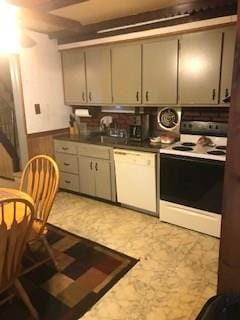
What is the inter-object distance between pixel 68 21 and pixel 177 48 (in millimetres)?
1346

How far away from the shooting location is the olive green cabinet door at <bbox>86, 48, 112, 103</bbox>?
3.43 metres

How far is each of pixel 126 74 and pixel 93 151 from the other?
1070 millimetres

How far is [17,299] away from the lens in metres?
1.94

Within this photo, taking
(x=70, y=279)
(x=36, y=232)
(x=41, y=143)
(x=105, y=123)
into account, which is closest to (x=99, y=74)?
(x=105, y=123)

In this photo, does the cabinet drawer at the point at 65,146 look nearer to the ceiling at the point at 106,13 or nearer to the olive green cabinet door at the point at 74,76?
the olive green cabinet door at the point at 74,76

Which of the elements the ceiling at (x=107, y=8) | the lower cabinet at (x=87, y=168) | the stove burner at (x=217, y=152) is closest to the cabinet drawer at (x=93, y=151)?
the lower cabinet at (x=87, y=168)

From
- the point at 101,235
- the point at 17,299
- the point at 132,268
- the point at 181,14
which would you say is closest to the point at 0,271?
the point at 17,299

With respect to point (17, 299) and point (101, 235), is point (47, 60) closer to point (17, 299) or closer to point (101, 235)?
point (101, 235)

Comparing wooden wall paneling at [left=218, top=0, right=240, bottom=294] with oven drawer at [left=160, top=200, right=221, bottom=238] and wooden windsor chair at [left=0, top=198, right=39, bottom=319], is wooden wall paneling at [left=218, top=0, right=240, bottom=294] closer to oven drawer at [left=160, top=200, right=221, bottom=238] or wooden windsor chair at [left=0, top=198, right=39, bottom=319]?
wooden windsor chair at [left=0, top=198, right=39, bottom=319]

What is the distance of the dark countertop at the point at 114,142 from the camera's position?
10.1ft

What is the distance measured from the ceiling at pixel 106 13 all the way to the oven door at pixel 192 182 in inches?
57.2

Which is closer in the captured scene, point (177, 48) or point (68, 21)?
point (177, 48)

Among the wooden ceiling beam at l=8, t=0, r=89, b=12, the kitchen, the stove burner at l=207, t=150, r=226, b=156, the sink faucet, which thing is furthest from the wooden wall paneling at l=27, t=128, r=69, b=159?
the stove burner at l=207, t=150, r=226, b=156

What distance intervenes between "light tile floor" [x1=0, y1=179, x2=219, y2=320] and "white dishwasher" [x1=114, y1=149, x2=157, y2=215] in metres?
0.17
